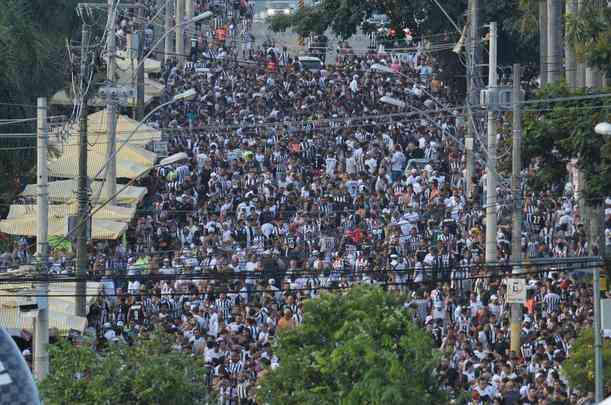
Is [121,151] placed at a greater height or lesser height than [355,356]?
greater

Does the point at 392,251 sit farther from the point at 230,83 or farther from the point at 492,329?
the point at 230,83

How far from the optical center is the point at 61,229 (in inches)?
1329

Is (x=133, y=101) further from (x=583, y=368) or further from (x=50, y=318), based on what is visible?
(x=583, y=368)

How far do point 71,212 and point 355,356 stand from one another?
17734 mm

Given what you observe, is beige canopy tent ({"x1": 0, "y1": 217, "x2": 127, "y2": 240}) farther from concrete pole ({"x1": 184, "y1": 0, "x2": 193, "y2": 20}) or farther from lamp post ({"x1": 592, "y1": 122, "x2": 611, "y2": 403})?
concrete pole ({"x1": 184, "y1": 0, "x2": 193, "y2": 20})

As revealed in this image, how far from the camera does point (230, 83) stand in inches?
2025

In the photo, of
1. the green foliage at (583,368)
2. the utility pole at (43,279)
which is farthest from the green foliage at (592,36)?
the utility pole at (43,279)

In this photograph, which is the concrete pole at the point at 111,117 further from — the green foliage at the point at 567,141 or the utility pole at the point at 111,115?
the green foliage at the point at 567,141

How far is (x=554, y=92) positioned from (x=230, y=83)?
23.6 metres

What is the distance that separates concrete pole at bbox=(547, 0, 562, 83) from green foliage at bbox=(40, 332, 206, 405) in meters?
16.5

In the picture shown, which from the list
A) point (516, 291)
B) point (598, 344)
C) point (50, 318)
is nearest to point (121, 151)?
point (50, 318)

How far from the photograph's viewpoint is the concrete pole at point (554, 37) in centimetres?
3366

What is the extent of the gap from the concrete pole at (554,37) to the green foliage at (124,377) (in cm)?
1645

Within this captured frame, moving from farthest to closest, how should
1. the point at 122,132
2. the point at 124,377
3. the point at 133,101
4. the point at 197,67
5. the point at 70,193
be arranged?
1. the point at 197,67
2. the point at 133,101
3. the point at 122,132
4. the point at 70,193
5. the point at 124,377
